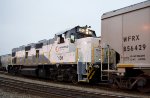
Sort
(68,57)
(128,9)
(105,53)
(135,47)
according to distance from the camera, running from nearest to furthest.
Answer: (135,47)
(128,9)
(105,53)
(68,57)

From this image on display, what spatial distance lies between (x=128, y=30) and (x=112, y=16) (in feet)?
4.41

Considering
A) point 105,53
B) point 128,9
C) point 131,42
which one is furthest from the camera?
point 105,53

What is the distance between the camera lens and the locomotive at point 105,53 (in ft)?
37.1

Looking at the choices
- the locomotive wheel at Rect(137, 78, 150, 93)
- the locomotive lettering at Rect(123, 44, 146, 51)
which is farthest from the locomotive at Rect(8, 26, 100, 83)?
the locomotive wheel at Rect(137, 78, 150, 93)

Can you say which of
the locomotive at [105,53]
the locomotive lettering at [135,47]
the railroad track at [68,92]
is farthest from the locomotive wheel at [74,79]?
the locomotive lettering at [135,47]

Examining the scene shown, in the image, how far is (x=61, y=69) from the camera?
17.7 metres

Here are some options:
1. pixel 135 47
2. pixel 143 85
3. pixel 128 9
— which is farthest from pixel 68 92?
pixel 128 9

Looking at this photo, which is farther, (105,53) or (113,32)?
(105,53)

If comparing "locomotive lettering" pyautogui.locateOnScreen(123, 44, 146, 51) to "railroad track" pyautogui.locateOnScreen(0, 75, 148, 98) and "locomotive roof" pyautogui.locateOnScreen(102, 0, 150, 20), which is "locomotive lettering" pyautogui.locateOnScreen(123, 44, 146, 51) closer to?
"locomotive roof" pyautogui.locateOnScreen(102, 0, 150, 20)

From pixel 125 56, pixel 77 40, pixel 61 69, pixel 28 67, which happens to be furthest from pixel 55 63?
pixel 125 56

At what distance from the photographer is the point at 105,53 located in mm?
14625

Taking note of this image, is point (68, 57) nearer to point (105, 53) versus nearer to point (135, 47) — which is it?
point (105, 53)

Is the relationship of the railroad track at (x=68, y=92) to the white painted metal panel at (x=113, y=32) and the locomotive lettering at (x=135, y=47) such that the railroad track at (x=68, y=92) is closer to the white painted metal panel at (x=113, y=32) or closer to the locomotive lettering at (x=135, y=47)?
the locomotive lettering at (x=135, y=47)

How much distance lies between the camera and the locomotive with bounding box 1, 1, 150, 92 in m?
11.3
